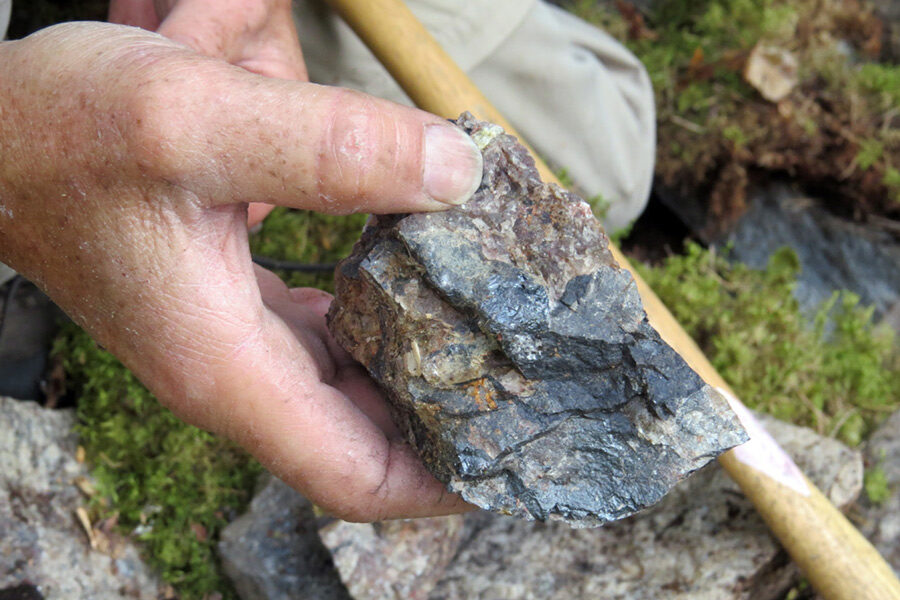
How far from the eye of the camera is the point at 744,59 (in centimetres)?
421

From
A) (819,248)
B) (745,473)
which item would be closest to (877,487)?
(745,473)

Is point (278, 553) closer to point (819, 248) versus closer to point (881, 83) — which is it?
point (819, 248)

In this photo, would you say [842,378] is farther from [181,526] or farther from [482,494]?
[181,526]

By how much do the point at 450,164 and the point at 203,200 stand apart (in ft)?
1.88

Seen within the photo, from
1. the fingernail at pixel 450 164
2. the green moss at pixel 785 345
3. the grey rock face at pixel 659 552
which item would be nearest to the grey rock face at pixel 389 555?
the grey rock face at pixel 659 552

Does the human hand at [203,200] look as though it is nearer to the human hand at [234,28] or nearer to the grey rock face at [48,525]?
the human hand at [234,28]

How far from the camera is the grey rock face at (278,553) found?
2.65m

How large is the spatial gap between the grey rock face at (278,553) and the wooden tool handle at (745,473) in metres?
1.45

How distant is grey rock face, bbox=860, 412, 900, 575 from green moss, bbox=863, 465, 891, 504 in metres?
0.02

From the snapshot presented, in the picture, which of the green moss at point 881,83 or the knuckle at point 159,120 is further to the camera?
the green moss at point 881,83

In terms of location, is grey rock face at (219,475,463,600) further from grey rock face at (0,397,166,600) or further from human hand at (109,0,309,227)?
human hand at (109,0,309,227)

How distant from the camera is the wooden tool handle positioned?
7.98ft

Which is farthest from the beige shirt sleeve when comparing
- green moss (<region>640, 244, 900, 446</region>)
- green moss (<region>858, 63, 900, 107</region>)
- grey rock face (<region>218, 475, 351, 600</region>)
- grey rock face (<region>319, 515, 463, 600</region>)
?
grey rock face (<region>319, 515, 463, 600</region>)

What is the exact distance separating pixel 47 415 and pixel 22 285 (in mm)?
635
